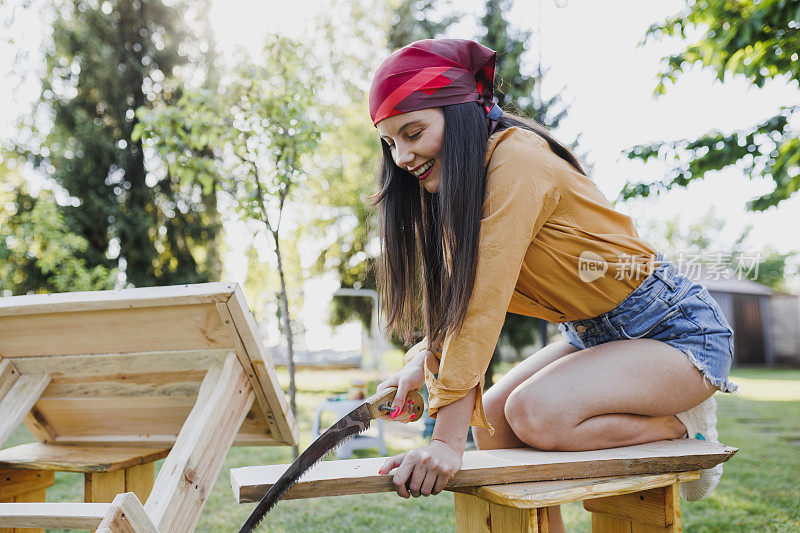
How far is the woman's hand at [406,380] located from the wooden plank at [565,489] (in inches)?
13.6

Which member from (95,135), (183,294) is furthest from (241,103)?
(95,135)

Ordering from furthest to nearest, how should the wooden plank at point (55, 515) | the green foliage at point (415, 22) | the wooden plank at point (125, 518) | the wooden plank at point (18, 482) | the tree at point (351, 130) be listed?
the tree at point (351, 130) < the green foliage at point (415, 22) < the wooden plank at point (18, 482) < the wooden plank at point (55, 515) < the wooden plank at point (125, 518)

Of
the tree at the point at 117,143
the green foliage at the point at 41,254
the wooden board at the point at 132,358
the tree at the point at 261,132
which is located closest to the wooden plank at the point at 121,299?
the wooden board at the point at 132,358

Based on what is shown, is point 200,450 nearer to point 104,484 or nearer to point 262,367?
point 262,367

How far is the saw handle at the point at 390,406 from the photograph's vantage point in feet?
6.33

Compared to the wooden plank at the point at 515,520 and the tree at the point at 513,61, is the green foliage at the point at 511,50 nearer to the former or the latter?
the tree at the point at 513,61

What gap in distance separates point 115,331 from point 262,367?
0.57 meters

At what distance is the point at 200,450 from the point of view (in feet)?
6.35

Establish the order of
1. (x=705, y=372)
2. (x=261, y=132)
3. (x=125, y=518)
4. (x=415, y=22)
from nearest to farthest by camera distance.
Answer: (x=125, y=518)
(x=705, y=372)
(x=261, y=132)
(x=415, y=22)

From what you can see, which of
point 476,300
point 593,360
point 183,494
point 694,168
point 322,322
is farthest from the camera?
point 322,322

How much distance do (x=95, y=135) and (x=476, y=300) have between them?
16.1 metres

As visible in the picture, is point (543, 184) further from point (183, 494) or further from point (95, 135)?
point (95, 135)

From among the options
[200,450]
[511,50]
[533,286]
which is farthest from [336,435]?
[511,50]

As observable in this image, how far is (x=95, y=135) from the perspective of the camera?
15.2 metres
